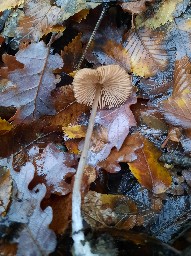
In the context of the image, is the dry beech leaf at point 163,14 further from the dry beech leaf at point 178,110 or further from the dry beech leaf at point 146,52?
the dry beech leaf at point 178,110

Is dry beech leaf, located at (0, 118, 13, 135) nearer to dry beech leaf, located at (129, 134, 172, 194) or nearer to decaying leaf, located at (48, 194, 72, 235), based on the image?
decaying leaf, located at (48, 194, 72, 235)

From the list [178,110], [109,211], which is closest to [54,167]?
[109,211]

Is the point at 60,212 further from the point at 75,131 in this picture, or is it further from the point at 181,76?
the point at 181,76

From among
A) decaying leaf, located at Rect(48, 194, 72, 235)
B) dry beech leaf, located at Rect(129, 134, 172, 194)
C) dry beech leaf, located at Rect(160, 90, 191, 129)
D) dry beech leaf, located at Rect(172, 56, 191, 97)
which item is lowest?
decaying leaf, located at Rect(48, 194, 72, 235)

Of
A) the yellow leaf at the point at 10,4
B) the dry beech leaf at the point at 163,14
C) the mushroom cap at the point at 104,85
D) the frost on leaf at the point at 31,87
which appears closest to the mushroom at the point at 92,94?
the mushroom cap at the point at 104,85

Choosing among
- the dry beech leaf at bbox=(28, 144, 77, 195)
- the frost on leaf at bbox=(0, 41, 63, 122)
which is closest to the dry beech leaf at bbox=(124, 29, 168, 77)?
the frost on leaf at bbox=(0, 41, 63, 122)

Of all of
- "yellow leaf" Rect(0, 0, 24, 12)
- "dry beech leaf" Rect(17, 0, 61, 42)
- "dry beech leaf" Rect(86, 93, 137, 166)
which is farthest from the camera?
"yellow leaf" Rect(0, 0, 24, 12)
